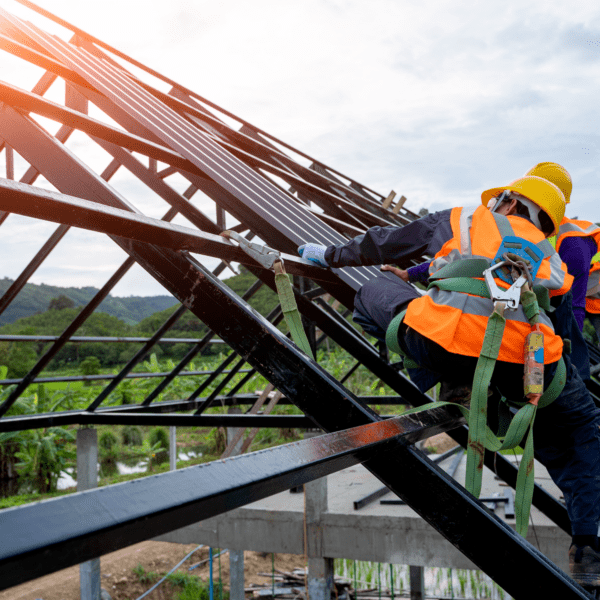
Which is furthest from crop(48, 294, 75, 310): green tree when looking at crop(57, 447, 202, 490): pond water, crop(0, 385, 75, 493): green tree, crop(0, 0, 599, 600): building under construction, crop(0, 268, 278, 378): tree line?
crop(0, 0, 599, 600): building under construction

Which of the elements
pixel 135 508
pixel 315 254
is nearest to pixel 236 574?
pixel 315 254

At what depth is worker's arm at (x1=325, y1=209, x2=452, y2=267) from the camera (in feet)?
8.07

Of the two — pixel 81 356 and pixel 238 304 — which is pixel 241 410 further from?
pixel 81 356

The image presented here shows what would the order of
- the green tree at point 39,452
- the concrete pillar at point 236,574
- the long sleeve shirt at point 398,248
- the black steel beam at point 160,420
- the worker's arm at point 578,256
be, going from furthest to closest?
1. the green tree at point 39,452
2. the concrete pillar at point 236,574
3. the black steel beam at point 160,420
4. the worker's arm at point 578,256
5. the long sleeve shirt at point 398,248

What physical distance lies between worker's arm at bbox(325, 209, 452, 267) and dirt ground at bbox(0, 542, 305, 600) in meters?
13.8

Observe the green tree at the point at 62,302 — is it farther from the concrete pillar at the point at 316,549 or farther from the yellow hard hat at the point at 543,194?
the yellow hard hat at the point at 543,194

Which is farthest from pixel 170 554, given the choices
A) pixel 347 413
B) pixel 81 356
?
pixel 81 356

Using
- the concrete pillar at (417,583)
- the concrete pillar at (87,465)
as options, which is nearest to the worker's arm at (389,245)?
the concrete pillar at (87,465)

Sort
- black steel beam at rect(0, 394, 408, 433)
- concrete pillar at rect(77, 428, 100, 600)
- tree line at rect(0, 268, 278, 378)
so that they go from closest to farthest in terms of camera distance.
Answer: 1. black steel beam at rect(0, 394, 408, 433)
2. concrete pillar at rect(77, 428, 100, 600)
3. tree line at rect(0, 268, 278, 378)

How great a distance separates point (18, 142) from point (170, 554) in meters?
20.3

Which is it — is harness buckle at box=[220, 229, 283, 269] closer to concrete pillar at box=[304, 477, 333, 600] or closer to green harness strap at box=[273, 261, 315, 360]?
green harness strap at box=[273, 261, 315, 360]

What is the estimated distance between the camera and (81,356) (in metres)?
61.5

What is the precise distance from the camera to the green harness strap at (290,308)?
6.75 ft

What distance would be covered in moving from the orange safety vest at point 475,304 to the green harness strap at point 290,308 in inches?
16.5
